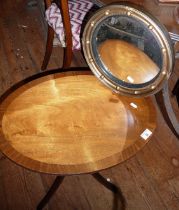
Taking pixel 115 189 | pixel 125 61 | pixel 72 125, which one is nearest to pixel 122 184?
pixel 115 189

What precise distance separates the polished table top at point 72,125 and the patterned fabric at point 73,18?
17.2 inches

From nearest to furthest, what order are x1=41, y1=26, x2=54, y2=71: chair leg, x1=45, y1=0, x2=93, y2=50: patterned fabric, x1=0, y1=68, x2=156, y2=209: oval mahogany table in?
x1=0, y1=68, x2=156, y2=209: oval mahogany table, x1=45, y1=0, x2=93, y2=50: patterned fabric, x1=41, y1=26, x2=54, y2=71: chair leg

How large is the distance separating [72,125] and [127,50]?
36 centimetres

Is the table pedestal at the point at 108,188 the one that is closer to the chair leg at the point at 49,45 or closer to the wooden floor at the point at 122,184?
the wooden floor at the point at 122,184

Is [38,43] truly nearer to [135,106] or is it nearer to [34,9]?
[34,9]

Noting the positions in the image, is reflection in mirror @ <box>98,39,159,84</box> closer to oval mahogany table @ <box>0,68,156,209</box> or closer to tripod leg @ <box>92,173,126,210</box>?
oval mahogany table @ <box>0,68,156,209</box>

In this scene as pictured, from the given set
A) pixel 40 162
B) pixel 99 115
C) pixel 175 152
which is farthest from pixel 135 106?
pixel 175 152

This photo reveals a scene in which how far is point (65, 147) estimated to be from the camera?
98cm

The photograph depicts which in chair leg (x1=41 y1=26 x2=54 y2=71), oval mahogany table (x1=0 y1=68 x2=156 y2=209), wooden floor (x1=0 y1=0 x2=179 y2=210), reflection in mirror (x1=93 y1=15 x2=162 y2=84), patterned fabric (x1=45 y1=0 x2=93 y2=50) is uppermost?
reflection in mirror (x1=93 y1=15 x2=162 y2=84)

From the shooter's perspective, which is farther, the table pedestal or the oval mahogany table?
the table pedestal

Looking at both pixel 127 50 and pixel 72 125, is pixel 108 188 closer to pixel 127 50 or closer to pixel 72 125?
pixel 72 125

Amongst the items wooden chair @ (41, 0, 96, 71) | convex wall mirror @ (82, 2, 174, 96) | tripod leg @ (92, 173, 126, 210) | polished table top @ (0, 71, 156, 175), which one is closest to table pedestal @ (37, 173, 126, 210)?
tripod leg @ (92, 173, 126, 210)

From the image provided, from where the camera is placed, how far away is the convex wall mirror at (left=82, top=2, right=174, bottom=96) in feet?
3.15

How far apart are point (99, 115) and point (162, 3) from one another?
0.58m
